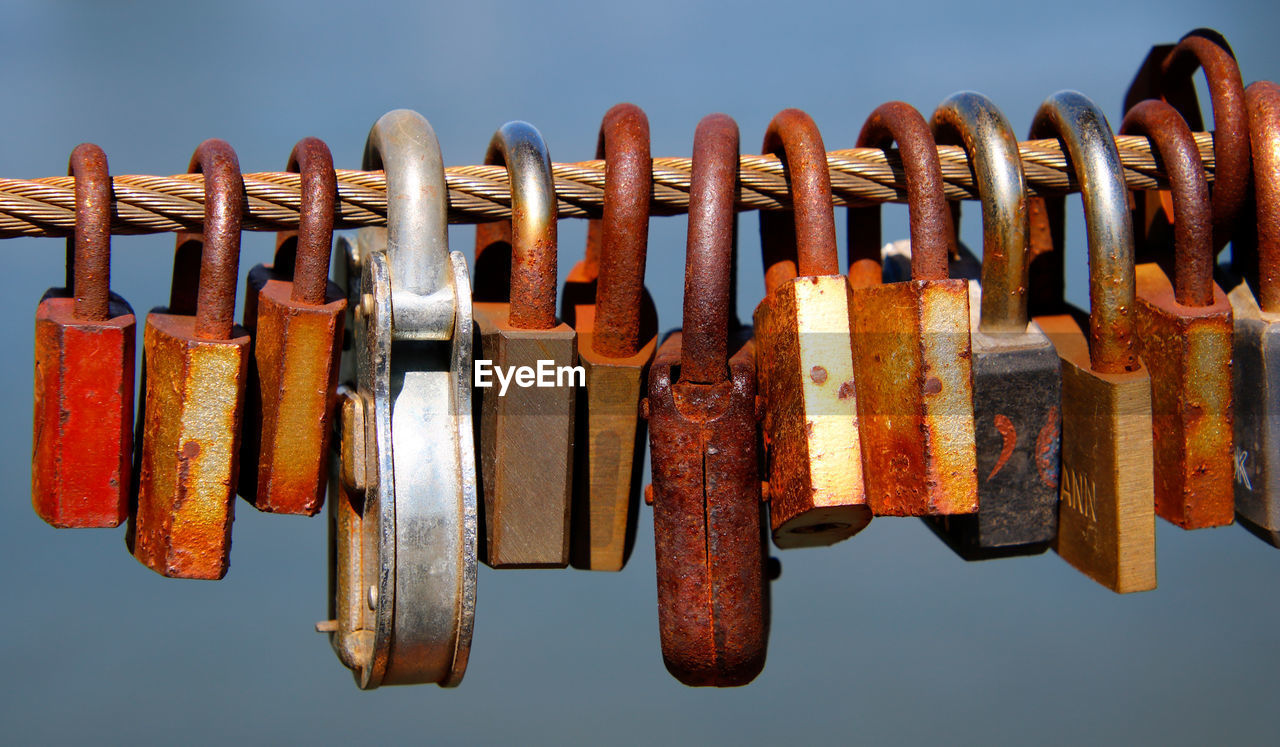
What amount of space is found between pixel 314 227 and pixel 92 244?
0.19 meters

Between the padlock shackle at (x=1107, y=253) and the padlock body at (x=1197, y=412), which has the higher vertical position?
the padlock shackle at (x=1107, y=253)

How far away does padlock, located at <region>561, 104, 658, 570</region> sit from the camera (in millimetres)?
1157

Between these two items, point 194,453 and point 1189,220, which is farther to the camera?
point 1189,220

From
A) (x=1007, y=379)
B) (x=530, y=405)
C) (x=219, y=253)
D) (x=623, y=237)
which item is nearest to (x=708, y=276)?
(x=623, y=237)

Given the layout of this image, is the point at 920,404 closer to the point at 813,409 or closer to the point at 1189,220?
the point at 813,409

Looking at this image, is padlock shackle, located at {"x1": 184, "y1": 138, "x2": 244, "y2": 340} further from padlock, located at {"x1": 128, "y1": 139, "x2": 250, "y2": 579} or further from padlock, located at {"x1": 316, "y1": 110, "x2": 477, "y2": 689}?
padlock, located at {"x1": 316, "y1": 110, "x2": 477, "y2": 689}

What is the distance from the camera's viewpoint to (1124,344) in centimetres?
119

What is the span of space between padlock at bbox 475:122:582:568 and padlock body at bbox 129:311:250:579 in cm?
23

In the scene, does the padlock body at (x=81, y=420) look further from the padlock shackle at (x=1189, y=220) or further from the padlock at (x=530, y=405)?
the padlock shackle at (x=1189, y=220)

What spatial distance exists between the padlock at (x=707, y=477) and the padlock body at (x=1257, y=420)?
0.52 metres

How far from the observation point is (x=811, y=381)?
105 centimetres

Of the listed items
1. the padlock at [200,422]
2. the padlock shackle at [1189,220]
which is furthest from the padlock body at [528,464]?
the padlock shackle at [1189,220]

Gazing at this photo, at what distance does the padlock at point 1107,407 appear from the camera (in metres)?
1.18

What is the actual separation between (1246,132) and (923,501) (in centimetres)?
58
